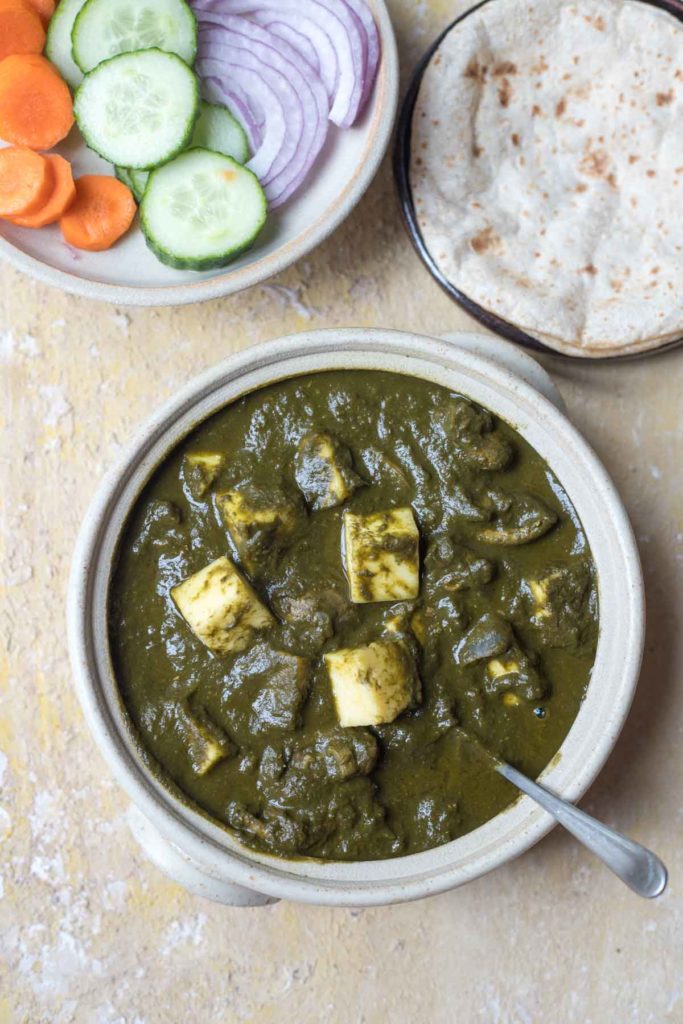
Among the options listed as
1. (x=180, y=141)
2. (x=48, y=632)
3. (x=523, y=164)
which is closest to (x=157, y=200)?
(x=180, y=141)

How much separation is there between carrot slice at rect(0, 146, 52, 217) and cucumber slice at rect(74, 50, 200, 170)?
174mm

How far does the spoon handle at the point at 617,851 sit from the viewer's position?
220cm

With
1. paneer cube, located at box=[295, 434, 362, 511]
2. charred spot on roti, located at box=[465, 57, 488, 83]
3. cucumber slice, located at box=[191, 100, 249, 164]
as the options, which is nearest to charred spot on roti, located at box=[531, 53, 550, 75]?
charred spot on roti, located at box=[465, 57, 488, 83]

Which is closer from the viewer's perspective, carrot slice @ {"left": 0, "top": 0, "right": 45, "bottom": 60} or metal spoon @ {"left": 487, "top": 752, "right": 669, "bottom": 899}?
metal spoon @ {"left": 487, "top": 752, "right": 669, "bottom": 899}

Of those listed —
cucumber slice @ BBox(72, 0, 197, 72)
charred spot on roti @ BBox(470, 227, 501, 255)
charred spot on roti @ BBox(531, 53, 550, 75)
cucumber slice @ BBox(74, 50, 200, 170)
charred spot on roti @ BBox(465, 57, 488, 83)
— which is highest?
cucumber slice @ BBox(72, 0, 197, 72)

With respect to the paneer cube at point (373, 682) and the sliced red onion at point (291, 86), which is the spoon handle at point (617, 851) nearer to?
the paneer cube at point (373, 682)

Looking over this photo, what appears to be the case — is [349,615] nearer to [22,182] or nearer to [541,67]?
[22,182]

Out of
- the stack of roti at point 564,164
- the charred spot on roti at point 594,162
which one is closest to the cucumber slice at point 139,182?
the stack of roti at point 564,164

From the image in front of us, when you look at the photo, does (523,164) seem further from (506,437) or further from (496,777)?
(496,777)

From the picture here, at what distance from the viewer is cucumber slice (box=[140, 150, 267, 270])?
8.99 ft

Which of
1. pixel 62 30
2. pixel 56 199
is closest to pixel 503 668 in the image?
pixel 56 199

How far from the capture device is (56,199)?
2.80m

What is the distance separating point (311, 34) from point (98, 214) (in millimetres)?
856

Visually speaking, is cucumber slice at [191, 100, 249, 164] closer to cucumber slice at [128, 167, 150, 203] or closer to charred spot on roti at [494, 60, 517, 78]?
cucumber slice at [128, 167, 150, 203]
